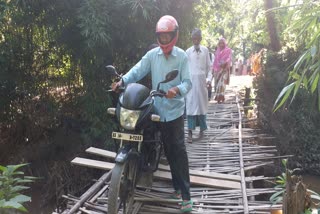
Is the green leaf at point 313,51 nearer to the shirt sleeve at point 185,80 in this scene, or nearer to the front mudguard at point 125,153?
the shirt sleeve at point 185,80

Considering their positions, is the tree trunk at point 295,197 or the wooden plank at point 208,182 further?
the wooden plank at point 208,182

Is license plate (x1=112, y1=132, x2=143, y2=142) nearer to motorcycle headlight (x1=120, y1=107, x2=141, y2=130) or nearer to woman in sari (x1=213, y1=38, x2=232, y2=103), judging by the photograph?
motorcycle headlight (x1=120, y1=107, x2=141, y2=130)

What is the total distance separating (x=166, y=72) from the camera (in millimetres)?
3453

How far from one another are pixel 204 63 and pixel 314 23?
12.4 feet

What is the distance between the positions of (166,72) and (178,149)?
748mm

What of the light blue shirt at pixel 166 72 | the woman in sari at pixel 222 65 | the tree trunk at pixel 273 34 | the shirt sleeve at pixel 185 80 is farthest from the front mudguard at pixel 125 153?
the tree trunk at pixel 273 34

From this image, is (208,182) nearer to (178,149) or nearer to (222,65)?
(178,149)

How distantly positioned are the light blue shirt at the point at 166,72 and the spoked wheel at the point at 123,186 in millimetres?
592

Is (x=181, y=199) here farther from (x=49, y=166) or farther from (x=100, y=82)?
(x=49, y=166)

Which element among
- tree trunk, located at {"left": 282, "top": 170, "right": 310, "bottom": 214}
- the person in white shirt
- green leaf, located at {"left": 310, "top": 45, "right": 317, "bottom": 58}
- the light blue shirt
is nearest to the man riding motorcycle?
the light blue shirt

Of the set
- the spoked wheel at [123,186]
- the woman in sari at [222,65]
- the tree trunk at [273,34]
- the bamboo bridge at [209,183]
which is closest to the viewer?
the spoked wheel at [123,186]

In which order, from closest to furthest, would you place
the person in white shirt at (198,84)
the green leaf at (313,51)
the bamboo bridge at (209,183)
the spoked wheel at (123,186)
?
the green leaf at (313,51) < the spoked wheel at (123,186) < the bamboo bridge at (209,183) < the person in white shirt at (198,84)

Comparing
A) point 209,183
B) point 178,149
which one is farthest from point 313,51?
point 209,183

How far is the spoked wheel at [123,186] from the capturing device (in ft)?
9.62
